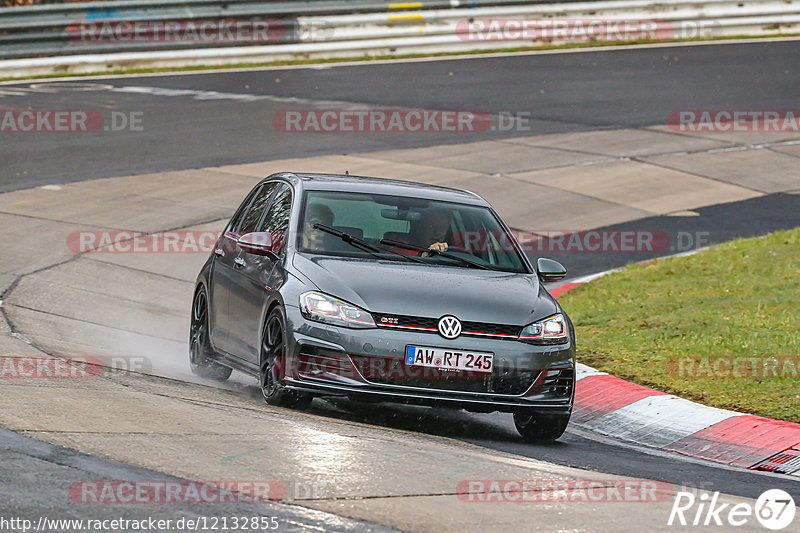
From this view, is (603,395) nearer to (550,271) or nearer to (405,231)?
(550,271)

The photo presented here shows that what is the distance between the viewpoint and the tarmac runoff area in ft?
20.4

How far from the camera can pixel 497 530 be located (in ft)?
18.7

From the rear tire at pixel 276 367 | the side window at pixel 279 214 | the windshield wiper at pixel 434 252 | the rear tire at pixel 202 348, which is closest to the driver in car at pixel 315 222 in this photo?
the side window at pixel 279 214

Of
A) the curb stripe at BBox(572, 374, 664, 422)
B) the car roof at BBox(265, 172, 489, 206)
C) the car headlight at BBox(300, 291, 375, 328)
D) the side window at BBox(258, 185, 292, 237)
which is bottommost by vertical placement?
the curb stripe at BBox(572, 374, 664, 422)

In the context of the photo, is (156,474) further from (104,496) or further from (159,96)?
(159,96)

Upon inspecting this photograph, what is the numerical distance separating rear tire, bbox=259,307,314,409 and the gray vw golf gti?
10 mm

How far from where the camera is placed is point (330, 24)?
29.4 m

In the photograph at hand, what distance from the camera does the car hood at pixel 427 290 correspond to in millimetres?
8109

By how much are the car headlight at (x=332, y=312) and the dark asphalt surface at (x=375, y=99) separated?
1053 cm

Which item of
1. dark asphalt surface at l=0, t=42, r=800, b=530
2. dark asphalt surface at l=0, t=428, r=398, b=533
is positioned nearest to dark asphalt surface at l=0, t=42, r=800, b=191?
dark asphalt surface at l=0, t=42, r=800, b=530

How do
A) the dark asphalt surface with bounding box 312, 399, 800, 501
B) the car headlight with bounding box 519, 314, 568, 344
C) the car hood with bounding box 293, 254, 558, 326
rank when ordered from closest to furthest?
the dark asphalt surface with bounding box 312, 399, 800, 501 < the car hood with bounding box 293, 254, 558, 326 < the car headlight with bounding box 519, 314, 568, 344

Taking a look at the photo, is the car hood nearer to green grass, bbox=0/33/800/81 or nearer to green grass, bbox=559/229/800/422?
green grass, bbox=559/229/800/422

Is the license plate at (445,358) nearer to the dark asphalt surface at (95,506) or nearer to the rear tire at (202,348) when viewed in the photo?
the dark asphalt surface at (95,506)

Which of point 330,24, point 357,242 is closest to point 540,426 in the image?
point 357,242
